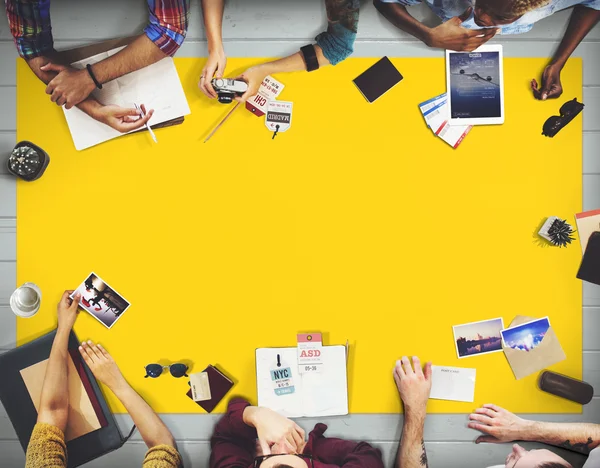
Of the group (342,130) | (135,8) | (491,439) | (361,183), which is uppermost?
(135,8)

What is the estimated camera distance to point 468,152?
1958 millimetres

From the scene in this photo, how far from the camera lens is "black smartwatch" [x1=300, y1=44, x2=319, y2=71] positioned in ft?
6.30

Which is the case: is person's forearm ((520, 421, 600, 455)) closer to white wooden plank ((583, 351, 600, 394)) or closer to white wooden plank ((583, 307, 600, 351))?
white wooden plank ((583, 351, 600, 394))

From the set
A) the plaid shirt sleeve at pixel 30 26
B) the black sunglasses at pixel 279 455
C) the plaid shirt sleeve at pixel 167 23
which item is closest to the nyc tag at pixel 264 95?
the plaid shirt sleeve at pixel 167 23

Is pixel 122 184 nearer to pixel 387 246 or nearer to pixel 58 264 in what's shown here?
pixel 58 264

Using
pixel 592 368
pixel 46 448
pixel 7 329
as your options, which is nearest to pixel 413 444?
pixel 592 368

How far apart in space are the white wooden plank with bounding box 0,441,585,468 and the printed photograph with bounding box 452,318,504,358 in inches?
17.2

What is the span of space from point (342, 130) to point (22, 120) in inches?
56.7

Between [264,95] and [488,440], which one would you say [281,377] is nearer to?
[488,440]

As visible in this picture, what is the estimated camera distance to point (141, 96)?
195 centimetres

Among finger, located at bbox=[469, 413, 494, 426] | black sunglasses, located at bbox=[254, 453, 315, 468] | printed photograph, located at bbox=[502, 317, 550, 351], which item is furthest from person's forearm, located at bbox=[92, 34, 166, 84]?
finger, located at bbox=[469, 413, 494, 426]

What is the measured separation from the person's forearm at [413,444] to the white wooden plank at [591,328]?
82 centimetres

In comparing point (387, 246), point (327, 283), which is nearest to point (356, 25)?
point (387, 246)

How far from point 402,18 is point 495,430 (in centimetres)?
186
